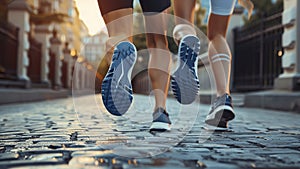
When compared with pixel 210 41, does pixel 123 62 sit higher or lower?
lower

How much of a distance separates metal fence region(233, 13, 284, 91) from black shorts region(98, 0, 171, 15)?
6874 mm

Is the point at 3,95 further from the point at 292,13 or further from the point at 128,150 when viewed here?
the point at 128,150

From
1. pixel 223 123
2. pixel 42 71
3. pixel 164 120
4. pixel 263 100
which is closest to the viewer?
pixel 164 120

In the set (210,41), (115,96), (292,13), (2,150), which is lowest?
(2,150)

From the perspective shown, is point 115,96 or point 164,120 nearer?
point 115,96

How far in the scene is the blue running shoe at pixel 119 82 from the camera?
89.4 inches

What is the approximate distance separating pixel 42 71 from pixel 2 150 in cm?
1325

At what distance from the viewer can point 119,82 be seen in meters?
2.30

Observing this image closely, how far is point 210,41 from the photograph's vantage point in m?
3.15

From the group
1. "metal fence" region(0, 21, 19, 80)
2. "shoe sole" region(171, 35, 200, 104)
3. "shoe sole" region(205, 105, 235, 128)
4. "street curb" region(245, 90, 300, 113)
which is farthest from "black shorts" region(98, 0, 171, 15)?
"metal fence" region(0, 21, 19, 80)

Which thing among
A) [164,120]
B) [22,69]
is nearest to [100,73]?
[164,120]

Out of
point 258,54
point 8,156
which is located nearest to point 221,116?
point 8,156

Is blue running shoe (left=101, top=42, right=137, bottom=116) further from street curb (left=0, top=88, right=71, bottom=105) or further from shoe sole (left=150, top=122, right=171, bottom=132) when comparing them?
street curb (left=0, top=88, right=71, bottom=105)

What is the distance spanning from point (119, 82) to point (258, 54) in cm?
907
